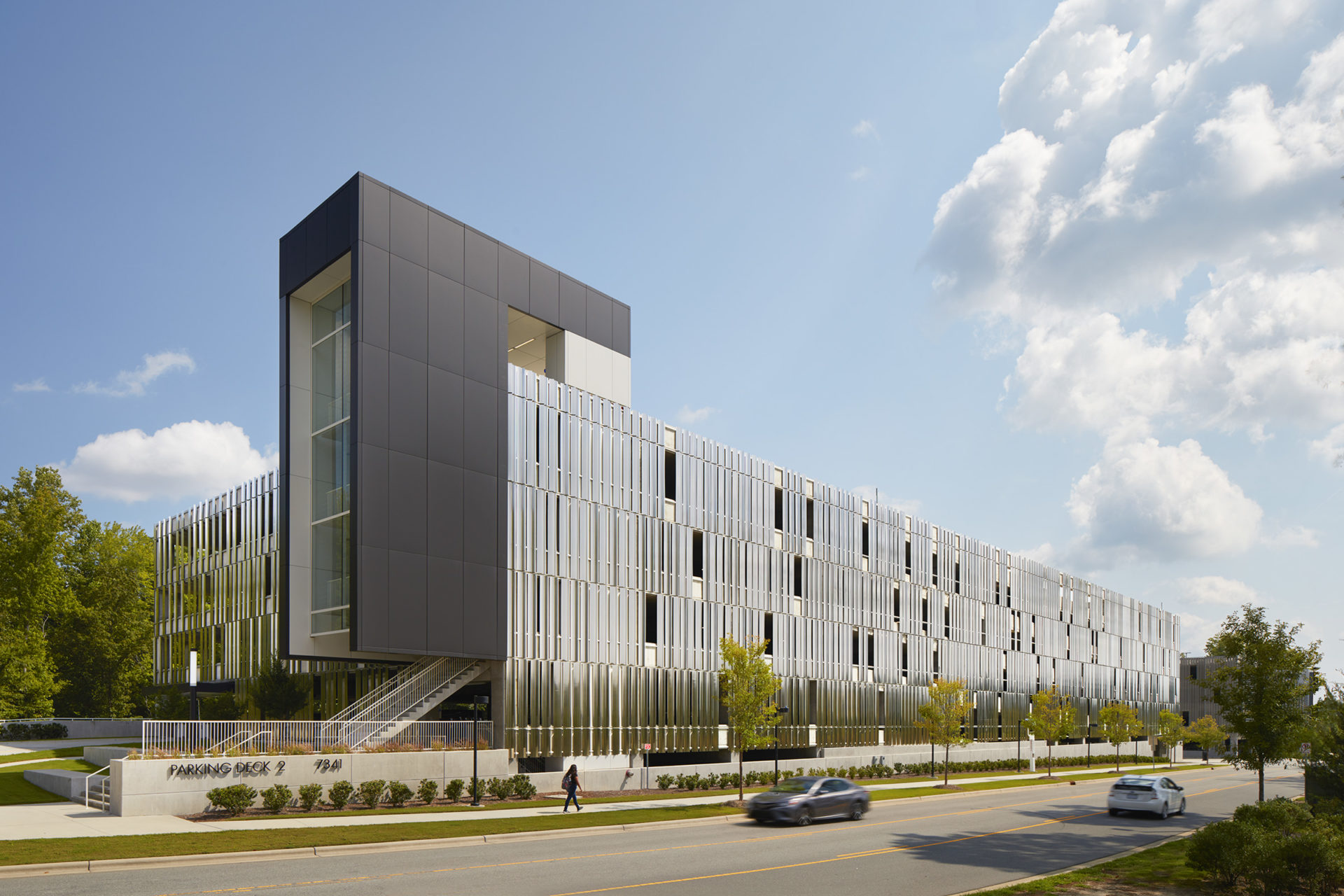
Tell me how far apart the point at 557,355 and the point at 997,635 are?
49.4m

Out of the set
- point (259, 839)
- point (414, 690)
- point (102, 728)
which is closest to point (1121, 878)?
point (259, 839)

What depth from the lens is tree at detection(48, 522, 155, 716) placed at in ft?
256

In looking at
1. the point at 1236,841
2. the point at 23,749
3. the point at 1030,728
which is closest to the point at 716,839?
the point at 1236,841

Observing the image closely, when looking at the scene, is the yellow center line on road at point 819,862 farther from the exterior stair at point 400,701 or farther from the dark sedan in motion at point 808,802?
the exterior stair at point 400,701

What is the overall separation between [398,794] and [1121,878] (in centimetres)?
2073

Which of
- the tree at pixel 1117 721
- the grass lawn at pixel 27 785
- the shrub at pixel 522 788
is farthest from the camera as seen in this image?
the tree at pixel 1117 721

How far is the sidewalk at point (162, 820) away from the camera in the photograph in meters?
22.2

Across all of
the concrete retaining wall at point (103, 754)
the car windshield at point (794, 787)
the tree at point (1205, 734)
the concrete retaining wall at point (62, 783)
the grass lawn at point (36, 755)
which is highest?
the car windshield at point (794, 787)

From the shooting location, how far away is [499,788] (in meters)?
32.6

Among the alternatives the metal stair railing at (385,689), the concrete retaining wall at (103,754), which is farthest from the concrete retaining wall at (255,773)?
the concrete retaining wall at (103,754)

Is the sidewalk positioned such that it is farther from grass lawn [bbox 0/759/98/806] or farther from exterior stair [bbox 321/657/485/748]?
exterior stair [bbox 321/657/485/748]

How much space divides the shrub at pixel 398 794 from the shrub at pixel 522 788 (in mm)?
4202

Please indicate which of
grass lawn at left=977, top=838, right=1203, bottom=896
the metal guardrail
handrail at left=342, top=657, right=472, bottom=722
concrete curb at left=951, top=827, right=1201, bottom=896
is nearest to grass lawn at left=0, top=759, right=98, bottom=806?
the metal guardrail

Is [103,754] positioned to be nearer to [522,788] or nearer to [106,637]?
[522,788]
